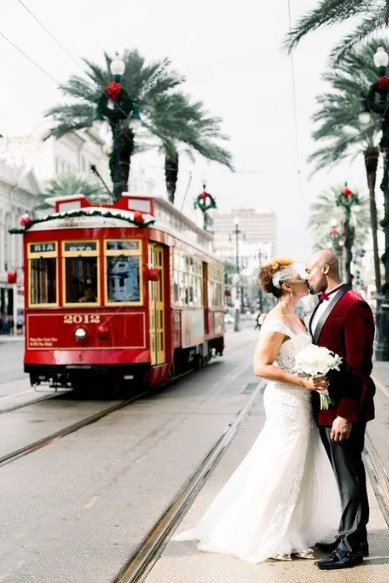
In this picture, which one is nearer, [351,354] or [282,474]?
[351,354]

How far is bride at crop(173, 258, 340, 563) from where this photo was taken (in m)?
5.27

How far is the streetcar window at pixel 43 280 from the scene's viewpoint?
14812 mm

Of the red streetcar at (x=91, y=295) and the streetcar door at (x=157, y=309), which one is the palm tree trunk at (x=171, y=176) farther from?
the red streetcar at (x=91, y=295)

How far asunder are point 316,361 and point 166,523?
2.05m

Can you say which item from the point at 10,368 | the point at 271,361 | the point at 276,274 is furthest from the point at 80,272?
the point at 10,368

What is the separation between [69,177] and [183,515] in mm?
48538

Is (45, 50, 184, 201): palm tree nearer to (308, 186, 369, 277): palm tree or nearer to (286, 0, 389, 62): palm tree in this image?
(286, 0, 389, 62): palm tree

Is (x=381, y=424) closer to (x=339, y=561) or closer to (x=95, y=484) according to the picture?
(x=95, y=484)

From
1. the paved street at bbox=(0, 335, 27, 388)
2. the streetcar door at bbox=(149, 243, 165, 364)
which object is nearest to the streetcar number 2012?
the streetcar door at bbox=(149, 243, 165, 364)

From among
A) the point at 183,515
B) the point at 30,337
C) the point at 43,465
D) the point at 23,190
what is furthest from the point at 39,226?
the point at 23,190

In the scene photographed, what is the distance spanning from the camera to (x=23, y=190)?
207ft

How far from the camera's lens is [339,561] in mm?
5105

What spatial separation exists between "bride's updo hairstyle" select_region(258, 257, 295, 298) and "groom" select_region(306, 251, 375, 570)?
0.24 m

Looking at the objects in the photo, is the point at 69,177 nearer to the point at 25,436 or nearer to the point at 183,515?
the point at 25,436
